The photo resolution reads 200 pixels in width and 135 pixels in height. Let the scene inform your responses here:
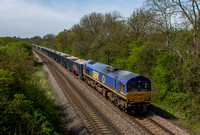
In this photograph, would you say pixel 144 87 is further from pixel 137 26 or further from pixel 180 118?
pixel 137 26

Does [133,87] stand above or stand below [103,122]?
above

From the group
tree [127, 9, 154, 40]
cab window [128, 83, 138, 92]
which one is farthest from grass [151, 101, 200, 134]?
tree [127, 9, 154, 40]

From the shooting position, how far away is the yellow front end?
12281 millimetres

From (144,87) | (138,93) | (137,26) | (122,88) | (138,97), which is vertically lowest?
(138,97)

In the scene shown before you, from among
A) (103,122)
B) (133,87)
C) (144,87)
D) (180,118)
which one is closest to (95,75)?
(133,87)

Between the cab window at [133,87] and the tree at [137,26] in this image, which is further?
the tree at [137,26]

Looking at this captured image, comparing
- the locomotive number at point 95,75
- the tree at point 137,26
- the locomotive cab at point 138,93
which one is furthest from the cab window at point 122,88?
the tree at point 137,26

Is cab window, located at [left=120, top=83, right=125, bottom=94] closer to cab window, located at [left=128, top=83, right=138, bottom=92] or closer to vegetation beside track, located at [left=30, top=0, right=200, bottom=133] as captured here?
cab window, located at [left=128, top=83, right=138, bottom=92]

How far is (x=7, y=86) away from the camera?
921 centimetres

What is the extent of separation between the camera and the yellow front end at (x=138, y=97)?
40.3 feet

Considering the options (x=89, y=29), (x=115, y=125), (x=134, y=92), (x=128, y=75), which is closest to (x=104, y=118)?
(x=115, y=125)

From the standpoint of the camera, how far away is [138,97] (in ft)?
41.0

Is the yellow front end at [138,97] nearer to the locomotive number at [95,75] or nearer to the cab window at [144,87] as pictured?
the cab window at [144,87]

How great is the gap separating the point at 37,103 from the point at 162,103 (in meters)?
11.7
